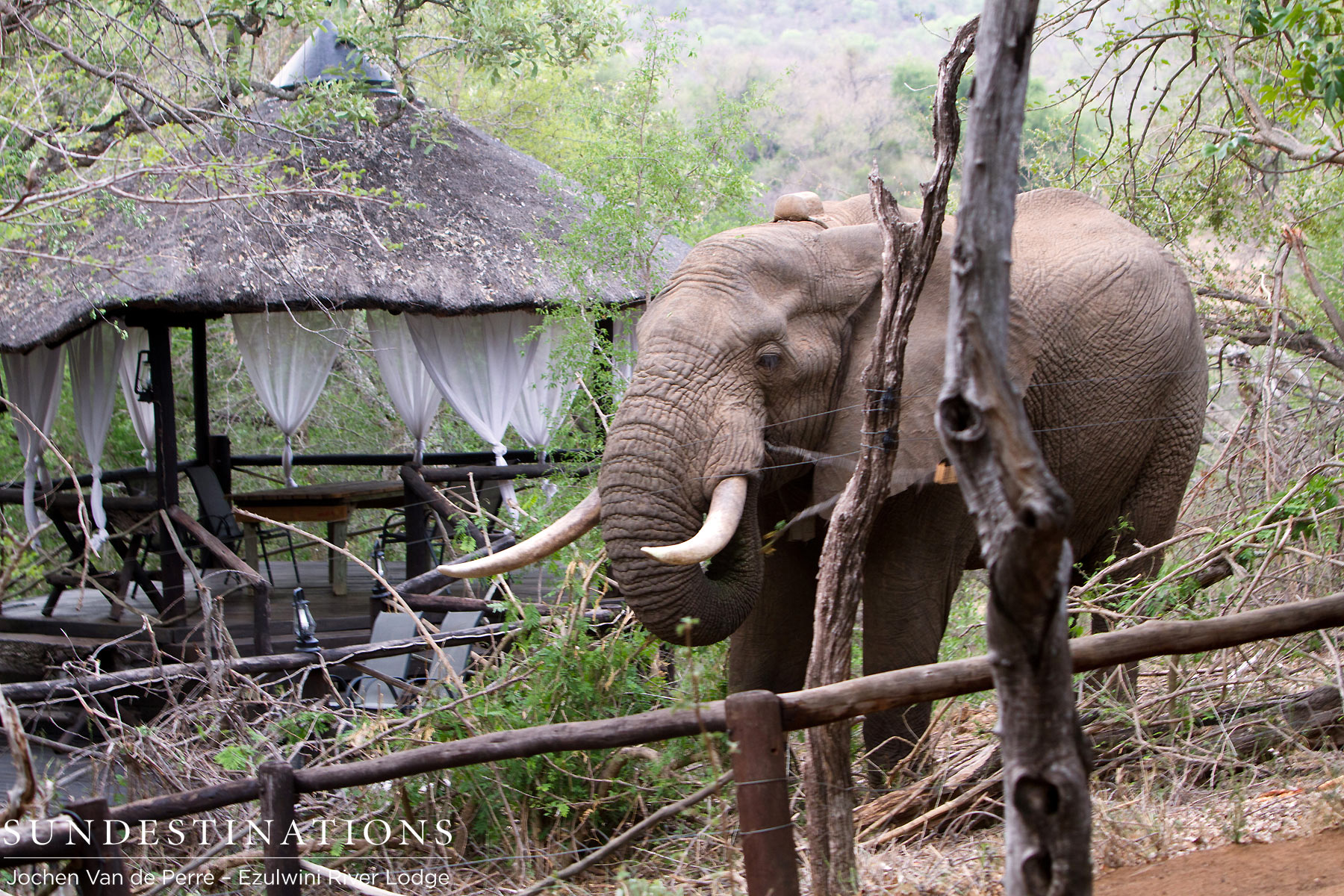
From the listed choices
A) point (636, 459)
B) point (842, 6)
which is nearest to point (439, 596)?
point (636, 459)

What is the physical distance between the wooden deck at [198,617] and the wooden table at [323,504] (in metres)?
0.33

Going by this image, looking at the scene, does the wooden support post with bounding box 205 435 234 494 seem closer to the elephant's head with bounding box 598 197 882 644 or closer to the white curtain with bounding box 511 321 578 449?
the white curtain with bounding box 511 321 578 449

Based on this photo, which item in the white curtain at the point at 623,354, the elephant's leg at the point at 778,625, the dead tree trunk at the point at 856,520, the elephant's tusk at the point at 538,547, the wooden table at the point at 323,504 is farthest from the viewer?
the wooden table at the point at 323,504

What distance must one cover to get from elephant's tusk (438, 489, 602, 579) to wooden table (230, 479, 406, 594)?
4.63 m

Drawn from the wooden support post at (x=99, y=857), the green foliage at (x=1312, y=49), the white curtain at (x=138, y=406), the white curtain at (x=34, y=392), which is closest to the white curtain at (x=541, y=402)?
the white curtain at (x=138, y=406)

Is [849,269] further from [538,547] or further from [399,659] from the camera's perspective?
[399,659]

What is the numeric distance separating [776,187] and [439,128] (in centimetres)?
2027

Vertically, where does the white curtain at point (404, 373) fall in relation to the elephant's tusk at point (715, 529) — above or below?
above

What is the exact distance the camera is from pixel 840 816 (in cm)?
323

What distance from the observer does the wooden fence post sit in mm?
2793

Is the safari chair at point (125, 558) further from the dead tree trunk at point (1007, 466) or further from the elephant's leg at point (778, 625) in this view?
the dead tree trunk at point (1007, 466)

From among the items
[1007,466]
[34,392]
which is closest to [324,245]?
[34,392]

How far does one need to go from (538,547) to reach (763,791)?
4.53 feet

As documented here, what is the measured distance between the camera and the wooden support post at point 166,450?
7.56 metres
